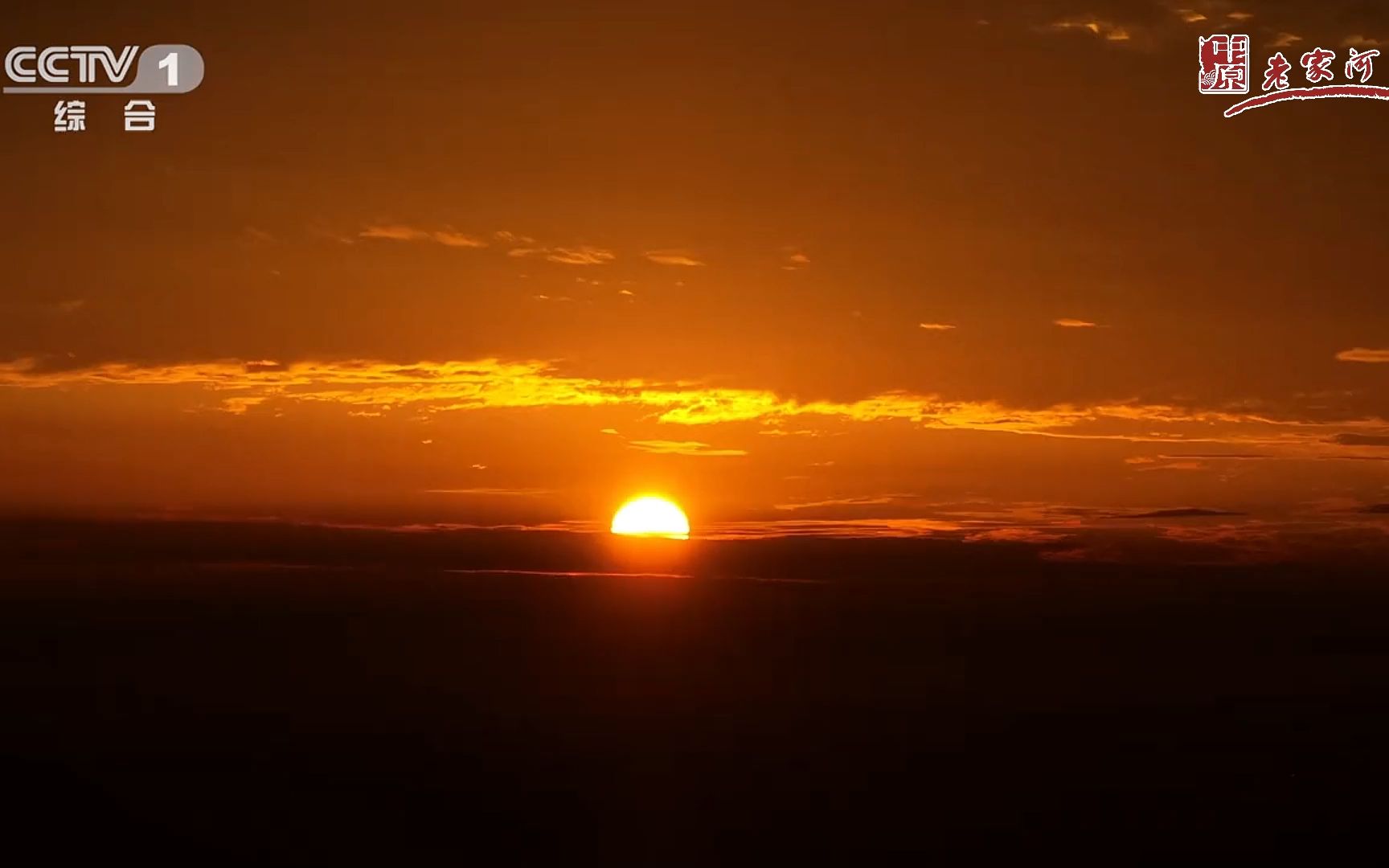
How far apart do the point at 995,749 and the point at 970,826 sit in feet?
51.0

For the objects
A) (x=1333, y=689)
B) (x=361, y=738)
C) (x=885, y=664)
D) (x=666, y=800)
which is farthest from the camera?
(x=885, y=664)

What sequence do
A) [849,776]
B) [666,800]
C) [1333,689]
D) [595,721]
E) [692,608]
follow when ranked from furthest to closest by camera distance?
[692,608] < [1333,689] < [595,721] < [849,776] < [666,800]

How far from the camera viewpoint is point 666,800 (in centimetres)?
5203

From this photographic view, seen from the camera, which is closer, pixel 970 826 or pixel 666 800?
pixel 970 826

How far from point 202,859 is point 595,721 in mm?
40547

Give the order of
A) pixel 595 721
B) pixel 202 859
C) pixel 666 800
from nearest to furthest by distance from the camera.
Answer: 1. pixel 202 859
2. pixel 666 800
3. pixel 595 721

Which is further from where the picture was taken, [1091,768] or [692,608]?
[692,608]

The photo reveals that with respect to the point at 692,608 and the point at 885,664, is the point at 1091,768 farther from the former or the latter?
the point at 692,608

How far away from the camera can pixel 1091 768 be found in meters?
57.9

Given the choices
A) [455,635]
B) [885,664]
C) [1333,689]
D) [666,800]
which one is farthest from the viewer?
[455,635]

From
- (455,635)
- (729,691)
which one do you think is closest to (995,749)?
(729,691)

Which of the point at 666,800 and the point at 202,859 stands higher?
the point at 202,859

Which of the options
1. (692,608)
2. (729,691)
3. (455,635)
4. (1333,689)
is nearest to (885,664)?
(729,691)

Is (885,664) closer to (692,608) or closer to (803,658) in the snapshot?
(803,658)
